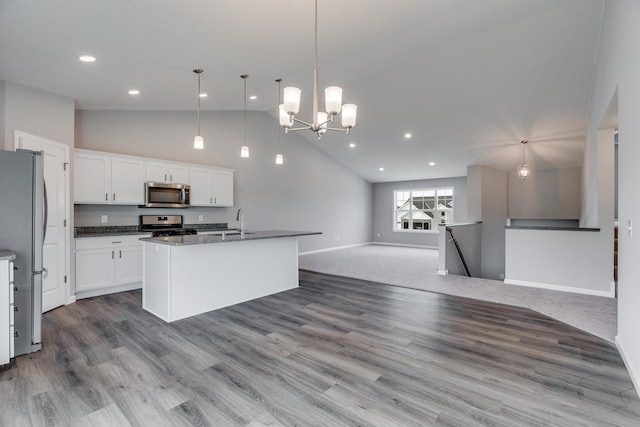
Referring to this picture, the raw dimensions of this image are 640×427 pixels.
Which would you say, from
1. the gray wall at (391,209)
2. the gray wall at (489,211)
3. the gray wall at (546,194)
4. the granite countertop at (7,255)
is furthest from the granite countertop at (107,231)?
the gray wall at (546,194)

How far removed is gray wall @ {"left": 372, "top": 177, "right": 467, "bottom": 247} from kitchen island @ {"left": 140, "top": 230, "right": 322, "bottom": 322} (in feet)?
23.8

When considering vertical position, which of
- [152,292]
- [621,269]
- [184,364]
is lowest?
[184,364]

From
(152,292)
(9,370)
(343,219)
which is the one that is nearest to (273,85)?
(152,292)

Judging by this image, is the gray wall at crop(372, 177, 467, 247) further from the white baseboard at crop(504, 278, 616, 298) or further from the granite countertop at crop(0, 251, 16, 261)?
the granite countertop at crop(0, 251, 16, 261)

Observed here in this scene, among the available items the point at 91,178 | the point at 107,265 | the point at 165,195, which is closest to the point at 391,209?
the point at 165,195

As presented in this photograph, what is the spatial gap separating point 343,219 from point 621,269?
788 centimetres

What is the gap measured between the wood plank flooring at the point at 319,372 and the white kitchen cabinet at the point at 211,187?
2619mm

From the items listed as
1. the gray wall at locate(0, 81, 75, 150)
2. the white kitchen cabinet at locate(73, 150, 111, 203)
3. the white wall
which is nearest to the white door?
the gray wall at locate(0, 81, 75, 150)

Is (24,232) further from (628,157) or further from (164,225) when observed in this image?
(628,157)

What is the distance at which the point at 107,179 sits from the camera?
4707mm

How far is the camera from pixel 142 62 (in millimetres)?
3389

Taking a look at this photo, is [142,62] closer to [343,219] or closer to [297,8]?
[297,8]

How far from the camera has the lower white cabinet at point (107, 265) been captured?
4316 millimetres

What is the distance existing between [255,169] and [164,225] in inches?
96.9
